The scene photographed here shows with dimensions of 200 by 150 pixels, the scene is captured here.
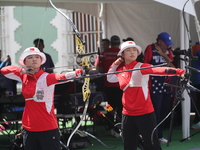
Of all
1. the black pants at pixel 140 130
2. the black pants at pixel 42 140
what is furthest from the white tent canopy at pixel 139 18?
the black pants at pixel 42 140

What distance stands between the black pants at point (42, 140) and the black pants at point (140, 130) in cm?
87

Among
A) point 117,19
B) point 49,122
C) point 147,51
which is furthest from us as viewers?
point 117,19

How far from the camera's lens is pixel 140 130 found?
17.6ft

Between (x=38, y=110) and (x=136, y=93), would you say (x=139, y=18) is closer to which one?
(x=136, y=93)

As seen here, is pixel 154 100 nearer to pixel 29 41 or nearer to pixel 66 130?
pixel 66 130

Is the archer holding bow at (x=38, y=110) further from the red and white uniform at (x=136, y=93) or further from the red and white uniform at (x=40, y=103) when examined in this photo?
the red and white uniform at (x=136, y=93)

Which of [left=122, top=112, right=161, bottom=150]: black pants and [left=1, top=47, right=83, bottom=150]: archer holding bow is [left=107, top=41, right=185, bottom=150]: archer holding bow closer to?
[left=122, top=112, right=161, bottom=150]: black pants

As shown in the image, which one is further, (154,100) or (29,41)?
(29,41)

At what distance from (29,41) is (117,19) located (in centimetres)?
743

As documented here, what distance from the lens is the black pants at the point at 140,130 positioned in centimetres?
533

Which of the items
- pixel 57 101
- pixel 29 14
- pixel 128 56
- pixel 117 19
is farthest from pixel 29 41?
pixel 128 56

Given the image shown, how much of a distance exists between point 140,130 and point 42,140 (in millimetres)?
1088

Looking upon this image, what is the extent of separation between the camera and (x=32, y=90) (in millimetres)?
4965

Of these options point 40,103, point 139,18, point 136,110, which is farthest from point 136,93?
point 139,18
